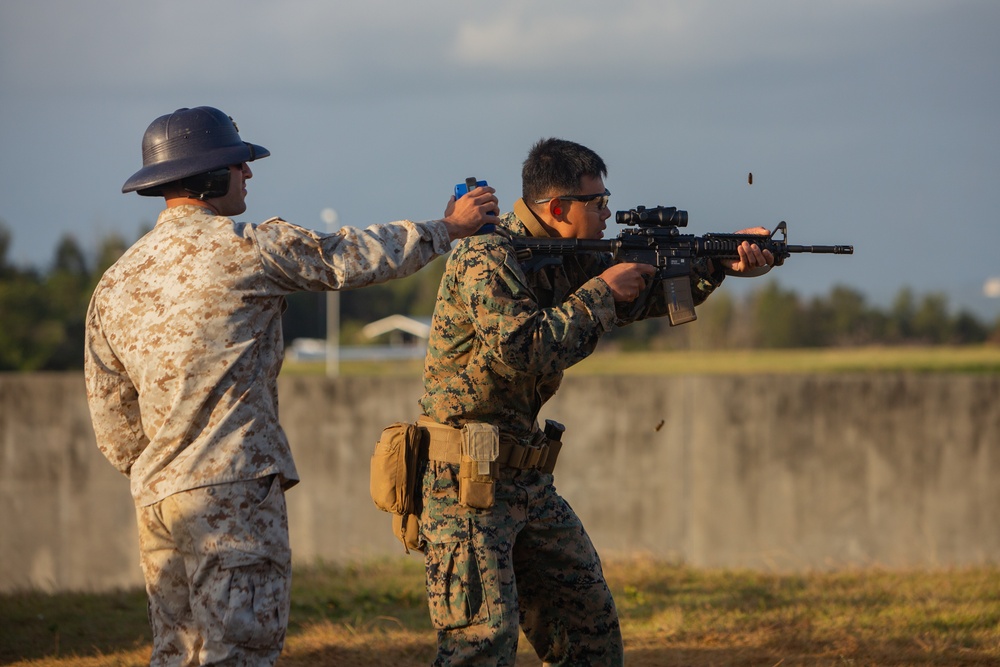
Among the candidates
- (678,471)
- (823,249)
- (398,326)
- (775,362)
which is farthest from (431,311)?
(823,249)

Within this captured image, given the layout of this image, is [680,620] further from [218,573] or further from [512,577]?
[218,573]

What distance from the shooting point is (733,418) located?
13.2m

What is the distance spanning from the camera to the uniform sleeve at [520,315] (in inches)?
161

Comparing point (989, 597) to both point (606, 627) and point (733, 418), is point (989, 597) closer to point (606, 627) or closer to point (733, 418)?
point (606, 627)

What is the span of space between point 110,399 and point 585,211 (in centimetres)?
198

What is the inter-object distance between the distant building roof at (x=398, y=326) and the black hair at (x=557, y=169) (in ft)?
Result: 92.9

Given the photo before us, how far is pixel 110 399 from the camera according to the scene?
401 centimetres

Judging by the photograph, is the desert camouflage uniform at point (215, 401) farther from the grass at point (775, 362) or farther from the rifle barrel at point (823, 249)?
the grass at point (775, 362)

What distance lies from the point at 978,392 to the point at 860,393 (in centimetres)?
127

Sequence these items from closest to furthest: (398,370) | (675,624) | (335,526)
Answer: (675,624)
(335,526)
(398,370)

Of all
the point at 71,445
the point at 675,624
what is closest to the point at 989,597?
the point at 675,624

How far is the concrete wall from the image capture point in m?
12.7

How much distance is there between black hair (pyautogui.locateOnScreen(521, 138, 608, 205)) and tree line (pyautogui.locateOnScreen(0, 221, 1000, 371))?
19.9m

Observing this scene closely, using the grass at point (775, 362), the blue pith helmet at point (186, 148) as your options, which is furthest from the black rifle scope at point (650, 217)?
the grass at point (775, 362)
